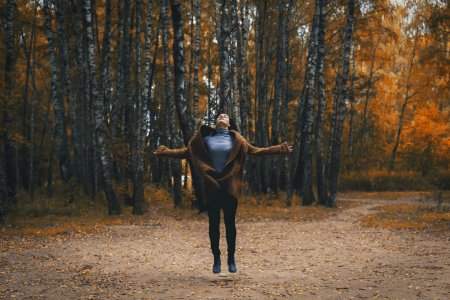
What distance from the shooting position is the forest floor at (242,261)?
662 centimetres

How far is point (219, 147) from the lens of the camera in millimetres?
7145

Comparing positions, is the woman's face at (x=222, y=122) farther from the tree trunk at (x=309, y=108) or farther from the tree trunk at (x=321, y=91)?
the tree trunk at (x=321, y=91)

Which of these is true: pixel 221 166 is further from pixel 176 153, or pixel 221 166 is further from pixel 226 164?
pixel 176 153

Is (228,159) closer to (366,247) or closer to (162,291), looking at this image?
(162,291)

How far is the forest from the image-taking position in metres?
17.8

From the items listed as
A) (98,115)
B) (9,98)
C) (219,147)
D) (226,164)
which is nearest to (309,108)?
(98,115)

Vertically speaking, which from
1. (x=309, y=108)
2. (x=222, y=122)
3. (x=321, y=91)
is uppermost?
(x=321, y=91)

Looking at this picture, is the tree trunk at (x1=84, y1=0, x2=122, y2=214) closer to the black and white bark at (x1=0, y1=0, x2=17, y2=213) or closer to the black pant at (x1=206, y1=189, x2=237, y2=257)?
the black and white bark at (x1=0, y1=0, x2=17, y2=213)

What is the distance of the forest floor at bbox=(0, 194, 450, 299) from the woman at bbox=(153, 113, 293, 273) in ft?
2.81

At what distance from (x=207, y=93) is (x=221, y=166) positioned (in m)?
24.7

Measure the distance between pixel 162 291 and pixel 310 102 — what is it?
45.9ft

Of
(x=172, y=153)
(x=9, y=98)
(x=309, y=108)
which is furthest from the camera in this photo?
(x=309, y=108)

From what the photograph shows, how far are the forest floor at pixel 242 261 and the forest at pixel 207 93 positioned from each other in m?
2.82

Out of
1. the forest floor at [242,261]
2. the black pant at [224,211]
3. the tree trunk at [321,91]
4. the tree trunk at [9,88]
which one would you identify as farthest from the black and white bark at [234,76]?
the black pant at [224,211]
